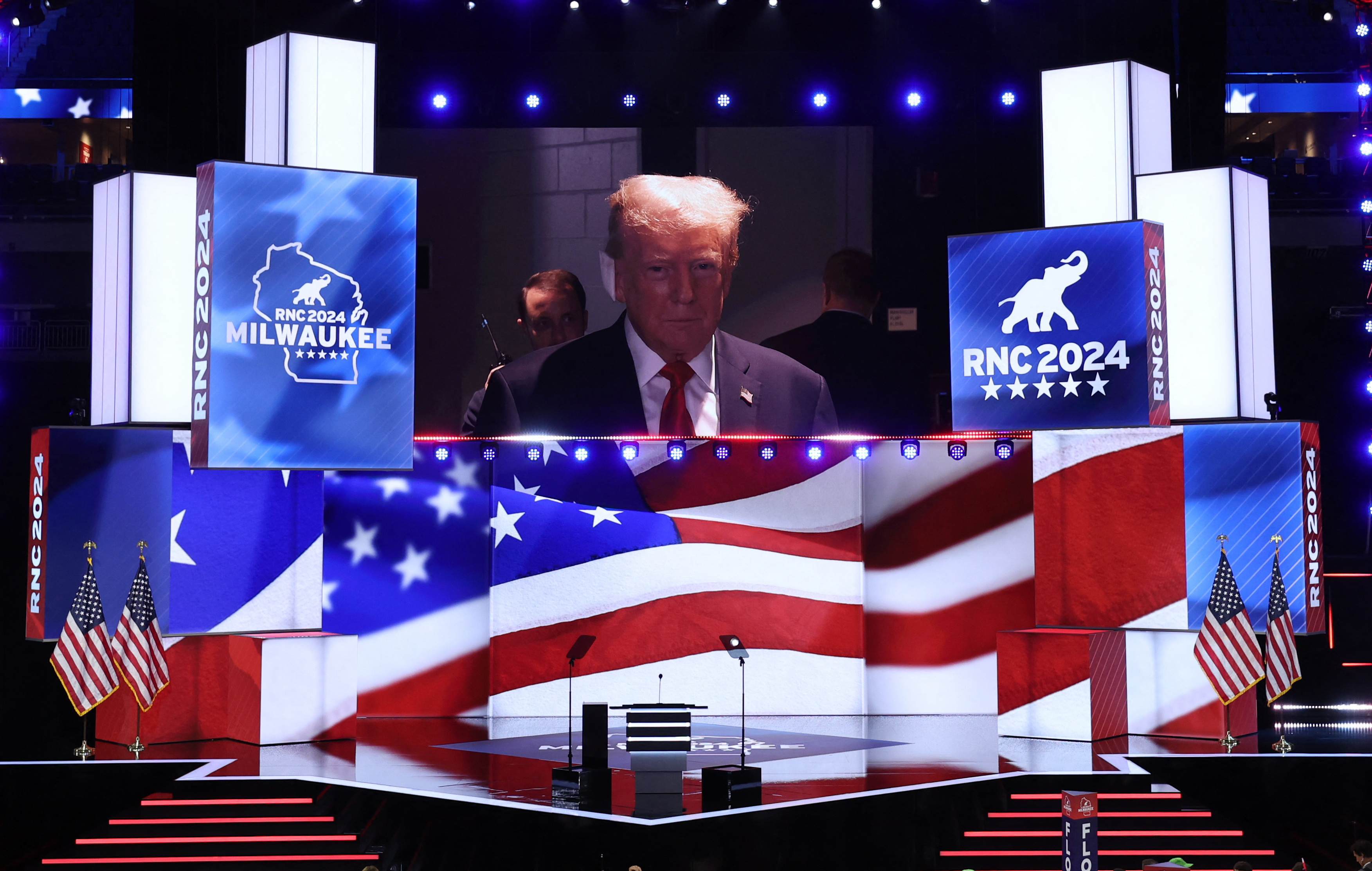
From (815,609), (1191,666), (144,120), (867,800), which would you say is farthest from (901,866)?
(144,120)

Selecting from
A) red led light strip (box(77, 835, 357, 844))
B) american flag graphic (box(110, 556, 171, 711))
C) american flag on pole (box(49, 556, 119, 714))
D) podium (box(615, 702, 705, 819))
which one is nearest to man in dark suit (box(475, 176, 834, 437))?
american flag graphic (box(110, 556, 171, 711))

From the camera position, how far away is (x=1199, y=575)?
1224 centimetres

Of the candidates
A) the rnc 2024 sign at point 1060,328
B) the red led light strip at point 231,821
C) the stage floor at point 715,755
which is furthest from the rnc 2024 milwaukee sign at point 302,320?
the rnc 2024 sign at point 1060,328

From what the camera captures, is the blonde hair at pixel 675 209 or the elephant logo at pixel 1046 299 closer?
the elephant logo at pixel 1046 299

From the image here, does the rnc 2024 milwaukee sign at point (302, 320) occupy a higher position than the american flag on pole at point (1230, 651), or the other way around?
the rnc 2024 milwaukee sign at point (302, 320)

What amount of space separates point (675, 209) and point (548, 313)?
164 cm

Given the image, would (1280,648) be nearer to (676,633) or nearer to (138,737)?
(676,633)

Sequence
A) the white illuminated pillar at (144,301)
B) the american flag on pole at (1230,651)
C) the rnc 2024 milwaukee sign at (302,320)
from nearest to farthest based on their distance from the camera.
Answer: the rnc 2024 milwaukee sign at (302,320)
the american flag on pole at (1230,651)
the white illuminated pillar at (144,301)

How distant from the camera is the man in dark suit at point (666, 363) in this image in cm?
1402

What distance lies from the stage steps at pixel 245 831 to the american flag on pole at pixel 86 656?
173cm

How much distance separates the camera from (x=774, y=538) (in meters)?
14.5

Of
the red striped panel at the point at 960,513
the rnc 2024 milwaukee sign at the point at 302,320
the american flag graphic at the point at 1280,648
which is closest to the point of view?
the rnc 2024 milwaukee sign at the point at 302,320

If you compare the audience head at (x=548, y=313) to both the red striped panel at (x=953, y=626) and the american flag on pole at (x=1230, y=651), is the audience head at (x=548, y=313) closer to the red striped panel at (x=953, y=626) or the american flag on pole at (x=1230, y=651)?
the red striped panel at (x=953, y=626)

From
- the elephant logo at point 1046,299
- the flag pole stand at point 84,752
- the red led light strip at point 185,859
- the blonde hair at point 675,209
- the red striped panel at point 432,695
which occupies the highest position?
the blonde hair at point 675,209
